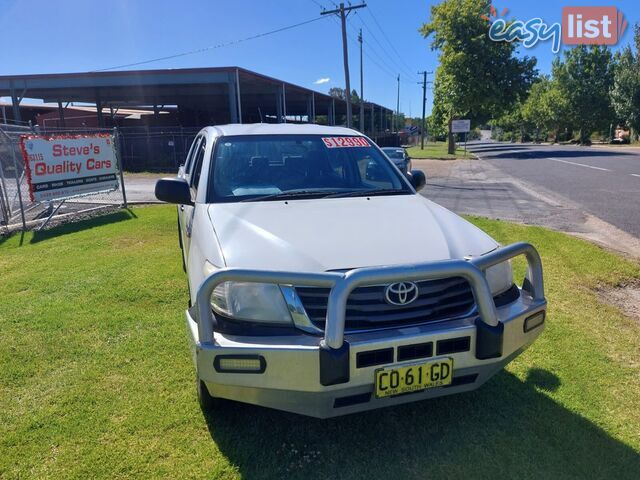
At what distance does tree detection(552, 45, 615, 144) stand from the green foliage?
2595cm

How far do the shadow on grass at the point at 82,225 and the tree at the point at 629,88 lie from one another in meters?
53.8

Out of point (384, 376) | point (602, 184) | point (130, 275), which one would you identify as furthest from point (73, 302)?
point (602, 184)

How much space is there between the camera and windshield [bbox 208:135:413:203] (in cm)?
347

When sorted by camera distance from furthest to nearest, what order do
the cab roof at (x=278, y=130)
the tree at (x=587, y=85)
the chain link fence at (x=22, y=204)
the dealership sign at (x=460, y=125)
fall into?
1. the tree at (x=587, y=85)
2. the dealership sign at (x=460, y=125)
3. the chain link fence at (x=22, y=204)
4. the cab roof at (x=278, y=130)

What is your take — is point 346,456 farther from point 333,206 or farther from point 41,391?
point 41,391

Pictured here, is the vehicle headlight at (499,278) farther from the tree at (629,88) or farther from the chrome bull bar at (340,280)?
the tree at (629,88)

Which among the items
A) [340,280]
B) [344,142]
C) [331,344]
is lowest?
[331,344]

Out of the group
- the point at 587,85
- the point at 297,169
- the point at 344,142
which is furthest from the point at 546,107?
the point at 297,169

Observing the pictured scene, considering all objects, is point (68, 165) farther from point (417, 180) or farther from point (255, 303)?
point (255, 303)

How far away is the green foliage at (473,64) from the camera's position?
37.4 metres

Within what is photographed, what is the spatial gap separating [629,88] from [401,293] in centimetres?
5736

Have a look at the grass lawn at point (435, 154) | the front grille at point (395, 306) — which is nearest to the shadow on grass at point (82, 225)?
the front grille at point (395, 306)

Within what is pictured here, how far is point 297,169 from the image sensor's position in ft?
Result: 12.3

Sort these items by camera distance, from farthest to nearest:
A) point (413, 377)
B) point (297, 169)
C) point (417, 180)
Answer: point (417, 180) → point (297, 169) → point (413, 377)
